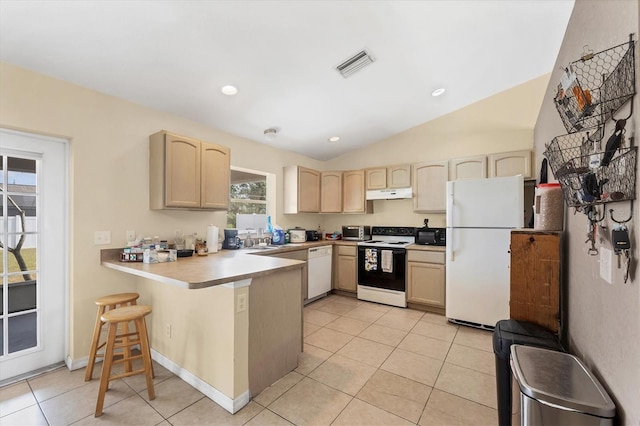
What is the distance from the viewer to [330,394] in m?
2.04

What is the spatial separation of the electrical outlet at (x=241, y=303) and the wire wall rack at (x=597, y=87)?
2053 millimetres

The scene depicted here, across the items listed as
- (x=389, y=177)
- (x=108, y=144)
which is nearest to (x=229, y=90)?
(x=108, y=144)

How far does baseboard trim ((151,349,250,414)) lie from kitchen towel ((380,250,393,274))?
8.35 feet

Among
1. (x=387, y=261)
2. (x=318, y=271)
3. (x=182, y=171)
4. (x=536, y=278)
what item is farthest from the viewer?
(x=318, y=271)

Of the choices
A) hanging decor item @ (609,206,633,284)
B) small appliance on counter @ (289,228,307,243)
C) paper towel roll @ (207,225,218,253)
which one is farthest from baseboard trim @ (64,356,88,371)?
hanging decor item @ (609,206,633,284)

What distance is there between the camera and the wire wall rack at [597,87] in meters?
0.92

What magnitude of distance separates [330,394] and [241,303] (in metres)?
0.96

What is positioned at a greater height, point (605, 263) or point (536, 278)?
point (605, 263)

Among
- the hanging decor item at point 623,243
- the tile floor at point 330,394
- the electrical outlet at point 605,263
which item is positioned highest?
the hanging decor item at point 623,243

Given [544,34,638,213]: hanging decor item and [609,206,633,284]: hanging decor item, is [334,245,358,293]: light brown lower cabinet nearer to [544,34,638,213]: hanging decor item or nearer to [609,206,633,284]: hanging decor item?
[544,34,638,213]: hanging decor item

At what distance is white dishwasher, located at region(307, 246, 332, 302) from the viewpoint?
4.09 meters

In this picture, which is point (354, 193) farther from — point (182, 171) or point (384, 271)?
point (182, 171)

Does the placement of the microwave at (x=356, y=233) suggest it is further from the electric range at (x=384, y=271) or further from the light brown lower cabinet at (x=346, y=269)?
the electric range at (x=384, y=271)

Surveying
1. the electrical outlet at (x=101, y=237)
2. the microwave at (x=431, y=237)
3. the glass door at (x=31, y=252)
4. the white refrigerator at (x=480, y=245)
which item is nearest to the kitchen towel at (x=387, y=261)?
the microwave at (x=431, y=237)
